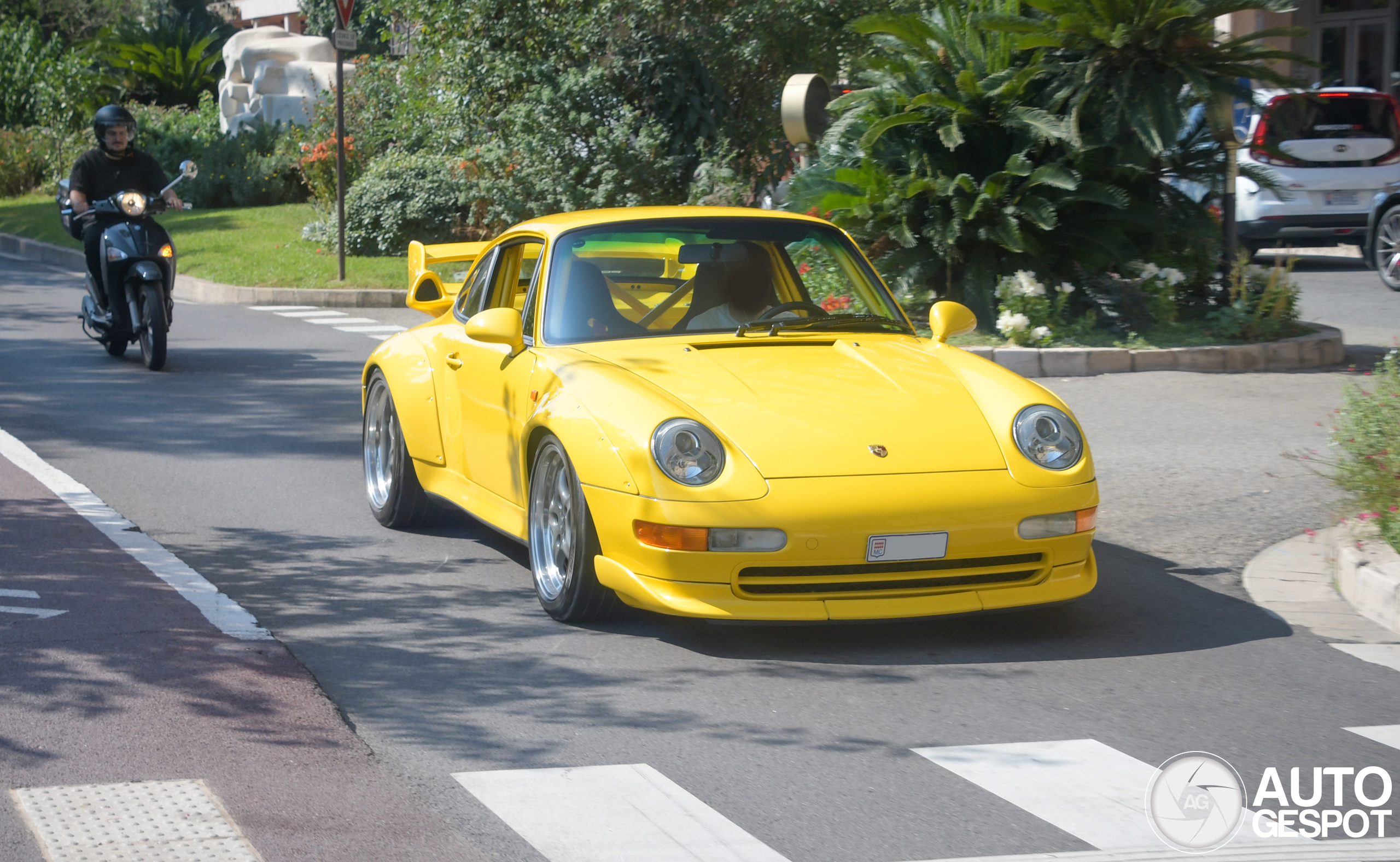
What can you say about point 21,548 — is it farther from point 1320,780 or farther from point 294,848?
point 1320,780

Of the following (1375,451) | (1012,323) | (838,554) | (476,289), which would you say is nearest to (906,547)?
(838,554)

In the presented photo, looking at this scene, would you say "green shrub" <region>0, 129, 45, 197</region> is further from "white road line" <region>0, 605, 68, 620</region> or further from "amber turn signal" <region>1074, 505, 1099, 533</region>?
"amber turn signal" <region>1074, 505, 1099, 533</region>

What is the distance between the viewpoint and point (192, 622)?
5.70 metres

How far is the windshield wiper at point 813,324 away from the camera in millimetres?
6414

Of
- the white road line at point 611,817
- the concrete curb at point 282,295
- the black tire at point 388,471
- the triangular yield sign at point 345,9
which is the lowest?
the white road line at point 611,817

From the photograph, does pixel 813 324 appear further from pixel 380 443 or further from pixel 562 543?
pixel 380 443

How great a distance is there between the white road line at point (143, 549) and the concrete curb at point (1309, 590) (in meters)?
3.65

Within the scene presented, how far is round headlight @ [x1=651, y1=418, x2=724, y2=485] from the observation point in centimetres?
529

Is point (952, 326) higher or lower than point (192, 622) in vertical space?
higher

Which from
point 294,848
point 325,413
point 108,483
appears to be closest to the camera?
point 294,848

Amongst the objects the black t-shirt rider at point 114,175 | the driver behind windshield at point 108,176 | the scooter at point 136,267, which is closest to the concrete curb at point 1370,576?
the scooter at point 136,267

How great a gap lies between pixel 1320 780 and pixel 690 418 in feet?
7.29

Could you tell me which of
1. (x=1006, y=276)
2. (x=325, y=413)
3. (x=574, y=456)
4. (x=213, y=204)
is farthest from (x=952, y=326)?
(x=213, y=204)

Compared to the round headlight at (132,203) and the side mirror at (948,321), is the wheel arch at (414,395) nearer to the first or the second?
the side mirror at (948,321)
